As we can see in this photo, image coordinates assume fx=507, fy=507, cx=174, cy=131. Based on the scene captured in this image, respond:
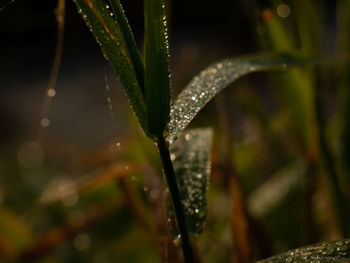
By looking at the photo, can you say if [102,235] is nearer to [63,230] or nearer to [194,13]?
[63,230]

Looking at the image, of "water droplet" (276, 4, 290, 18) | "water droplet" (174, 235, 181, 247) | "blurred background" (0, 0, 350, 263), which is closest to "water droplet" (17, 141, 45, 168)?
"blurred background" (0, 0, 350, 263)

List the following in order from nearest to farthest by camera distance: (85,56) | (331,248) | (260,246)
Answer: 1. (331,248)
2. (260,246)
3. (85,56)

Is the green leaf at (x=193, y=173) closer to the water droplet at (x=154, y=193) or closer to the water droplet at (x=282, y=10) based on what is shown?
the water droplet at (x=154, y=193)

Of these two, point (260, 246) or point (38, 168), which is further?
point (38, 168)

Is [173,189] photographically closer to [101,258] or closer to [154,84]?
[154,84]

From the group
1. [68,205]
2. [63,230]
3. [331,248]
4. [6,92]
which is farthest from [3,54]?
[331,248]

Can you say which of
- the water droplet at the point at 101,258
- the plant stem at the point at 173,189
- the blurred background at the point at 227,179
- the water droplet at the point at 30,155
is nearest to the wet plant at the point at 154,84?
the plant stem at the point at 173,189
